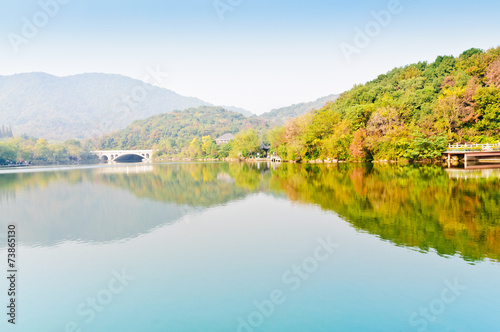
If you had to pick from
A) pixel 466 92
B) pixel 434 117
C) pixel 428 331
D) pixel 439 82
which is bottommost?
pixel 428 331

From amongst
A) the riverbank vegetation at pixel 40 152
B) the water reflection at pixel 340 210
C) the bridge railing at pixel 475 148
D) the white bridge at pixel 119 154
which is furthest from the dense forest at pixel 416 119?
the riverbank vegetation at pixel 40 152

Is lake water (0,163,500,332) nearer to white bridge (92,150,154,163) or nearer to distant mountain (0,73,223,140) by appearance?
white bridge (92,150,154,163)

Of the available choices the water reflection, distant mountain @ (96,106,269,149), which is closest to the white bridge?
distant mountain @ (96,106,269,149)

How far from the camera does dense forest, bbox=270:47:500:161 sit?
121ft

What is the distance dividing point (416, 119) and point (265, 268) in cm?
4223

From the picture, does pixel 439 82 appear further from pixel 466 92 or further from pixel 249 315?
pixel 249 315

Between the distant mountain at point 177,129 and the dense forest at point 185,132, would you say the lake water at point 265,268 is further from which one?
the distant mountain at point 177,129

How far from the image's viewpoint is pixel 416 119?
4156 centimetres

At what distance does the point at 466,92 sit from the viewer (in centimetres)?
3706

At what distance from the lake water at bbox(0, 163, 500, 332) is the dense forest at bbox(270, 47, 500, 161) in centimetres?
2807

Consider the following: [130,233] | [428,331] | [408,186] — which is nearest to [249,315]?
[428,331]

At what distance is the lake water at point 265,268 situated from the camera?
17.0ft

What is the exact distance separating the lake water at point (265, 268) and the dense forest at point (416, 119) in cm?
2807

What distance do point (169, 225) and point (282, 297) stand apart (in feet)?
22.5
